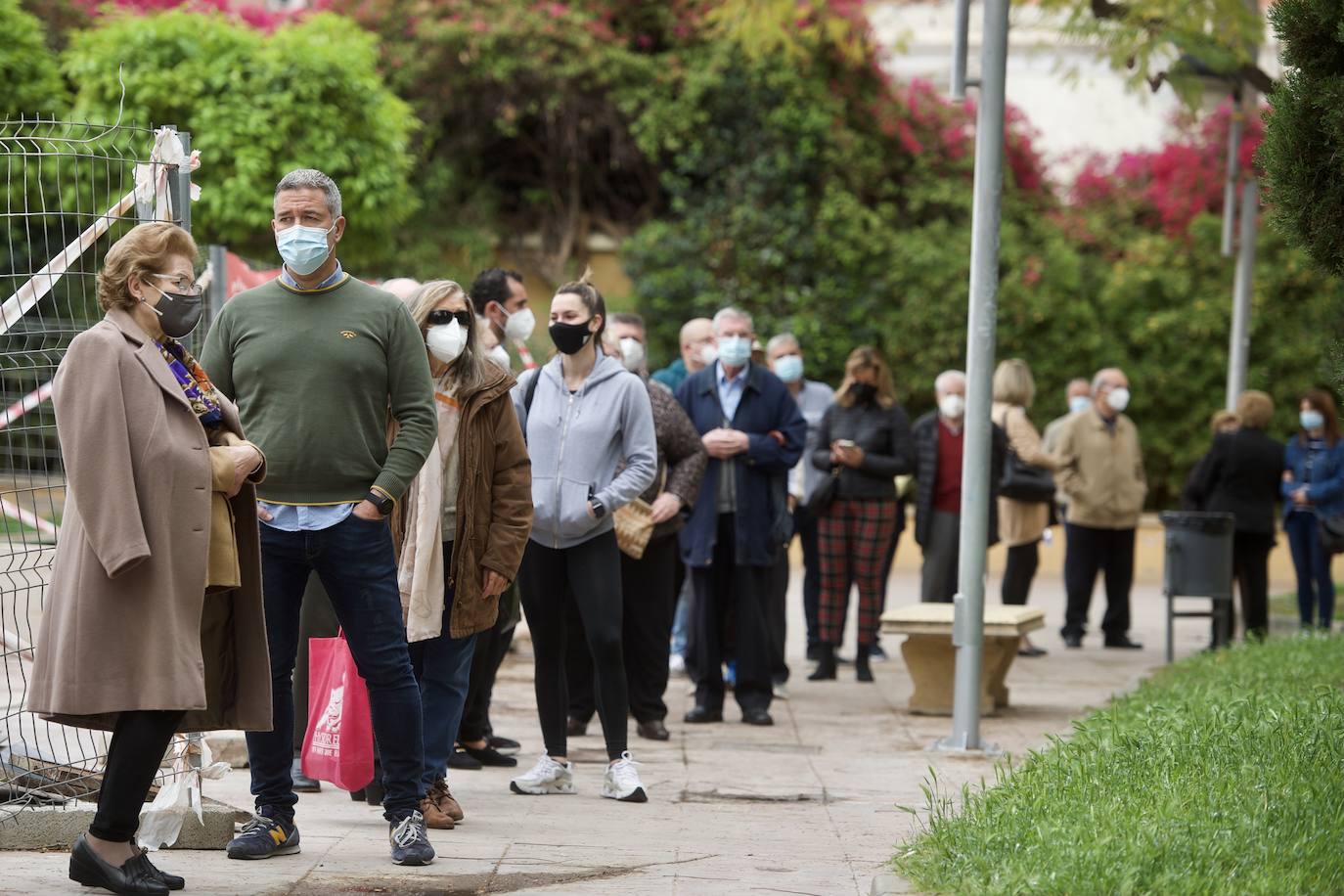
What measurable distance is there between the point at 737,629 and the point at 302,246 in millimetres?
4421

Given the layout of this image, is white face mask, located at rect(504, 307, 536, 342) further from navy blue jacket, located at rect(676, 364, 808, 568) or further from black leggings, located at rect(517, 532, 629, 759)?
navy blue jacket, located at rect(676, 364, 808, 568)

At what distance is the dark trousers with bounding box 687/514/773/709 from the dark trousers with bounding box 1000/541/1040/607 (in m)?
3.84

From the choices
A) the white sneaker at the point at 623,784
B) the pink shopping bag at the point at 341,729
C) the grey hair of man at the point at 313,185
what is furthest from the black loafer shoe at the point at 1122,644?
the grey hair of man at the point at 313,185

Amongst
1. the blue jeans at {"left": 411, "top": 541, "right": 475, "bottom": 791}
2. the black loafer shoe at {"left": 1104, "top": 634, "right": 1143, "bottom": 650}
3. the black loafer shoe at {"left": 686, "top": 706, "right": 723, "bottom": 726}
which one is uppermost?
the blue jeans at {"left": 411, "top": 541, "right": 475, "bottom": 791}

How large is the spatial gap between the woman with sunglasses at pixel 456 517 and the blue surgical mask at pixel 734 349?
3.08 m

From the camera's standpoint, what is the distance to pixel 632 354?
897 centimetres

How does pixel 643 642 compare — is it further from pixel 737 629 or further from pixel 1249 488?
pixel 1249 488

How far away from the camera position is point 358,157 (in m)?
15.2

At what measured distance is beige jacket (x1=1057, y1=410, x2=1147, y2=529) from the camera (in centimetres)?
1305

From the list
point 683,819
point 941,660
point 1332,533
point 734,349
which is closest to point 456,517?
point 683,819

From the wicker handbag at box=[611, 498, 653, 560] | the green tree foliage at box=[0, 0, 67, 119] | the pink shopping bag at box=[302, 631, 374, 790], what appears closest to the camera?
the pink shopping bag at box=[302, 631, 374, 790]

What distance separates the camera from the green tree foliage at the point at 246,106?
1478 centimetres

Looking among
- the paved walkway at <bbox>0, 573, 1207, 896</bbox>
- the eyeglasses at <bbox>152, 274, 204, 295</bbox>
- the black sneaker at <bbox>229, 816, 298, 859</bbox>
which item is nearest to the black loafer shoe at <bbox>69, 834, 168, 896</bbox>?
the paved walkway at <bbox>0, 573, 1207, 896</bbox>

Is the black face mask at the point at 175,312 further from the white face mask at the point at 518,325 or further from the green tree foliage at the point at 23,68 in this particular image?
the green tree foliage at the point at 23,68
